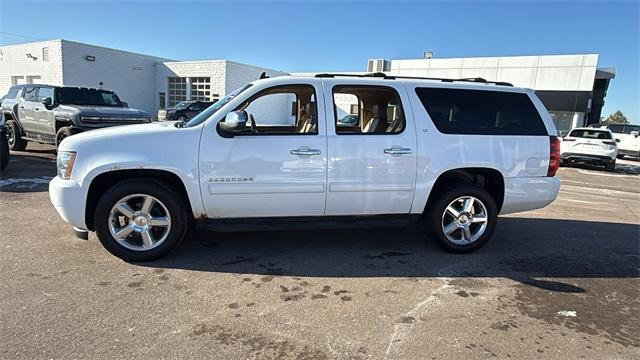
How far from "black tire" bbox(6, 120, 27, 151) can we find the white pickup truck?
9703 mm

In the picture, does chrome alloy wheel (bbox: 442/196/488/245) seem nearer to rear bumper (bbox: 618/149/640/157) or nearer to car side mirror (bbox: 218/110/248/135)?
car side mirror (bbox: 218/110/248/135)

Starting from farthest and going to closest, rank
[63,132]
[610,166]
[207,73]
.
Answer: [207,73] → [610,166] → [63,132]

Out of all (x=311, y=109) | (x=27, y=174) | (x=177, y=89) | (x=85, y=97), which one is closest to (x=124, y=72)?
(x=177, y=89)

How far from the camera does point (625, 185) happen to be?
12.2m

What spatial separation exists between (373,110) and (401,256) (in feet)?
6.23

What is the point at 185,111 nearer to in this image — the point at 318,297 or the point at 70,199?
the point at 70,199

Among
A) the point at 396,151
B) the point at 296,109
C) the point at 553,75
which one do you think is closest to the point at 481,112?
the point at 396,151

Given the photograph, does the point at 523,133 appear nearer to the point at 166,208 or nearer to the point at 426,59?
the point at 166,208

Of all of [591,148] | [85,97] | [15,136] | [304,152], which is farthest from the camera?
[591,148]

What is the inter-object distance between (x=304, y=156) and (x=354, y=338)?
74.4 inches

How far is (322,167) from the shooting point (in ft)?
A: 13.8

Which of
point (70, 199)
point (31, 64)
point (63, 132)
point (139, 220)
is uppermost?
→ point (31, 64)

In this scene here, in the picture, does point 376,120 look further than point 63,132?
No

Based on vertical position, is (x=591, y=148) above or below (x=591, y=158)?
above
